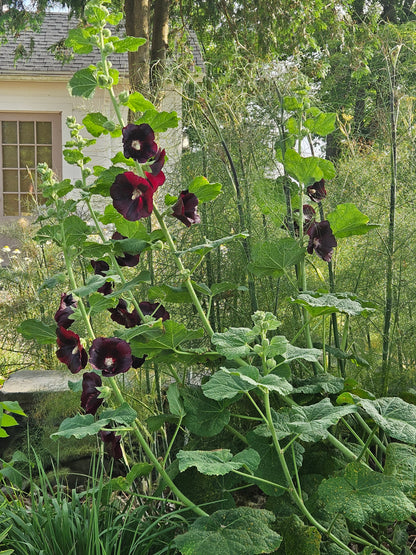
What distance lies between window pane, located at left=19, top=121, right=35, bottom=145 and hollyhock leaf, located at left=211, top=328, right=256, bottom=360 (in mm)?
9528

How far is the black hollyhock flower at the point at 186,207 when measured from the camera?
191 centimetres

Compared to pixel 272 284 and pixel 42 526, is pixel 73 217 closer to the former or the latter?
pixel 42 526

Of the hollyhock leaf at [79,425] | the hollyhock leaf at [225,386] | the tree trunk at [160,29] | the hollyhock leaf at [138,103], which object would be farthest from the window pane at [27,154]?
the hollyhock leaf at [225,386]

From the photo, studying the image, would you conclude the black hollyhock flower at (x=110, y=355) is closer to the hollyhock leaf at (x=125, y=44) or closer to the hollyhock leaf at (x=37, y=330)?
the hollyhock leaf at (x=37, y=330)

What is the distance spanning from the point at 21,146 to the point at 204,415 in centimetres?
948

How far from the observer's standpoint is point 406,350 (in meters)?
2.83

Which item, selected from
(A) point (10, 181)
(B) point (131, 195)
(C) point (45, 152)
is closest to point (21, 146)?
(C) point (45, 152)

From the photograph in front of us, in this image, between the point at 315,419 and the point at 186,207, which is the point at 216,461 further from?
the point at 186,207

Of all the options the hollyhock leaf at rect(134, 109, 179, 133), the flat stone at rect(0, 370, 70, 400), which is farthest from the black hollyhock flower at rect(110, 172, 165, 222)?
the flat stone at rect(0, 370, 70, 400)

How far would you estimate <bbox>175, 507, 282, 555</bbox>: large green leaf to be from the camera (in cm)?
146

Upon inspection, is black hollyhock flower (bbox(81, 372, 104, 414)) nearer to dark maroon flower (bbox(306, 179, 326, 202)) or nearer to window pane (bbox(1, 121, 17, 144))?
dark maroon flower (bbox(306, 179, 326, 202))

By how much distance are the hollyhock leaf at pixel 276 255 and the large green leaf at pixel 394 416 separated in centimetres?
51

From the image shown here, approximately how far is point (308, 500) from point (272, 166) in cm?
150

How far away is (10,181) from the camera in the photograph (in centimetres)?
1049
